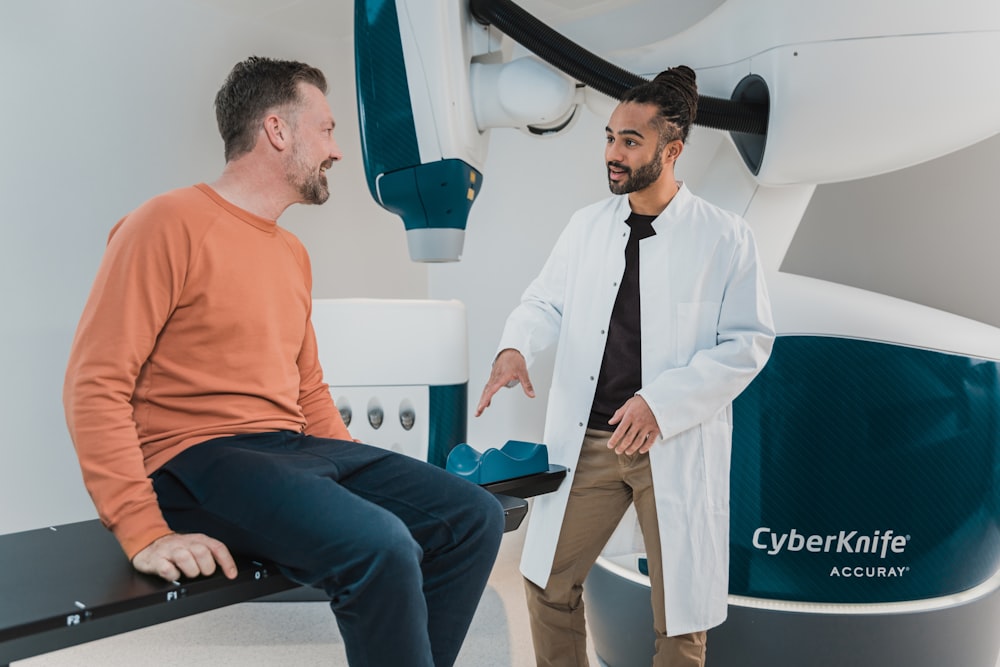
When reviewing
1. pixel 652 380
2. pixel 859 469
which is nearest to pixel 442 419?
pixel 652 380

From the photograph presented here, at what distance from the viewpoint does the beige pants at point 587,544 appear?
1615 millimetres

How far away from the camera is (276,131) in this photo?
4.00ft

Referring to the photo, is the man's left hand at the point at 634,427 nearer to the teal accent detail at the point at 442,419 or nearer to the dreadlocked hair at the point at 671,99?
the dreadlocked hair at the point at 671,99

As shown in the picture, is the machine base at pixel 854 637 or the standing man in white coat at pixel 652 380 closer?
the standing man in white coat at pixel 652 380

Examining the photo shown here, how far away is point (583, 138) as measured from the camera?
2.98 metres

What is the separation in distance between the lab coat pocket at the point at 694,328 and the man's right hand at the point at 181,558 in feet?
3.00

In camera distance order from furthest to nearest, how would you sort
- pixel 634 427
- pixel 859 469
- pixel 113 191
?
pixel 113 191, pixel 859 469, pixel 634 427

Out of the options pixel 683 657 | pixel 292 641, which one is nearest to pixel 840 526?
pixel 683 657

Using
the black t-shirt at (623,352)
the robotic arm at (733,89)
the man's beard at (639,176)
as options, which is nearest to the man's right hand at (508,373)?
the black t-shirt at (623,352)

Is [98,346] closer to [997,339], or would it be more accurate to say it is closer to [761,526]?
[761,526]

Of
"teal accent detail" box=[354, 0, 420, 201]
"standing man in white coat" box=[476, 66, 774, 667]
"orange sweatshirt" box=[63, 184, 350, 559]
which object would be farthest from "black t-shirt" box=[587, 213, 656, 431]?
"orange sweatshirt" box=[63, 184, 350, 559]

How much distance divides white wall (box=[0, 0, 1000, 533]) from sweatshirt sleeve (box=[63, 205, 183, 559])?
62.8 inches

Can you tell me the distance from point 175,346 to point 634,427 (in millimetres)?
770

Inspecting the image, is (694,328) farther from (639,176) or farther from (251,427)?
(251,427)
